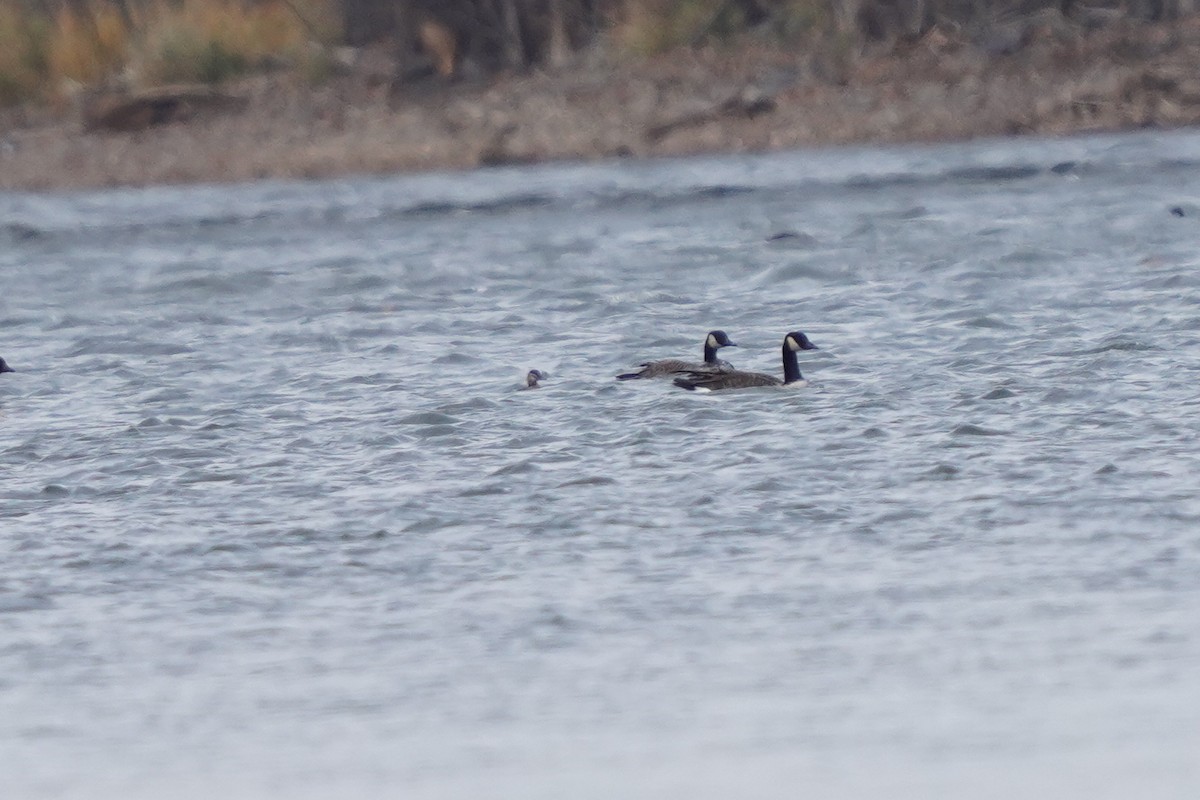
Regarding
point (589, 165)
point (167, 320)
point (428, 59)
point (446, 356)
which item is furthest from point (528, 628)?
point (428, 59)

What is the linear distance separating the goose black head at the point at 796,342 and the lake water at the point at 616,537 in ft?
0.71

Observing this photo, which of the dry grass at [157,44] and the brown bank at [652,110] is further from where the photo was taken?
the dry grass at [157,44]

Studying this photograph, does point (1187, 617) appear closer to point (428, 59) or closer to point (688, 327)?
point (688, 327)

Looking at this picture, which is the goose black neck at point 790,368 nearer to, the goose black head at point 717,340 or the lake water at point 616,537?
the lake water at point 616,537

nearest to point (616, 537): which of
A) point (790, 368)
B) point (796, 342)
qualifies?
point (790, 368)

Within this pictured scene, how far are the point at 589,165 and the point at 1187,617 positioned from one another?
1114 inches

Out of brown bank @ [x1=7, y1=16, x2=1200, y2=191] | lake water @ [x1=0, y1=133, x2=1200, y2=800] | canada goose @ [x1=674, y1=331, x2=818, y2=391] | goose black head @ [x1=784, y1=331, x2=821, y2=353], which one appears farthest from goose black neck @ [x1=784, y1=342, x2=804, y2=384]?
brown bank @ [x1=7, y1=16, x2=1200, y2=191]

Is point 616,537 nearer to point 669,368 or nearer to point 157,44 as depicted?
point 669,368

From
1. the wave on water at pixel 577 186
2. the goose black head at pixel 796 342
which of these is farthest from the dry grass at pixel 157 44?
the goose black head at pixel 796 342

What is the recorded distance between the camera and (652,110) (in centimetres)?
3747

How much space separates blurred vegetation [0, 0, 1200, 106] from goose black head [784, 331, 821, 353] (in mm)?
23716

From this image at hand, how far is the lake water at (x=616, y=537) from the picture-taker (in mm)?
6688

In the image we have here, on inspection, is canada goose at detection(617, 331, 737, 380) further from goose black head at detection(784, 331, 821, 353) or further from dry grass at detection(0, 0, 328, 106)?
dry grass at detection(0, 0, 328, 106)

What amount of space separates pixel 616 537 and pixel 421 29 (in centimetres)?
3369
